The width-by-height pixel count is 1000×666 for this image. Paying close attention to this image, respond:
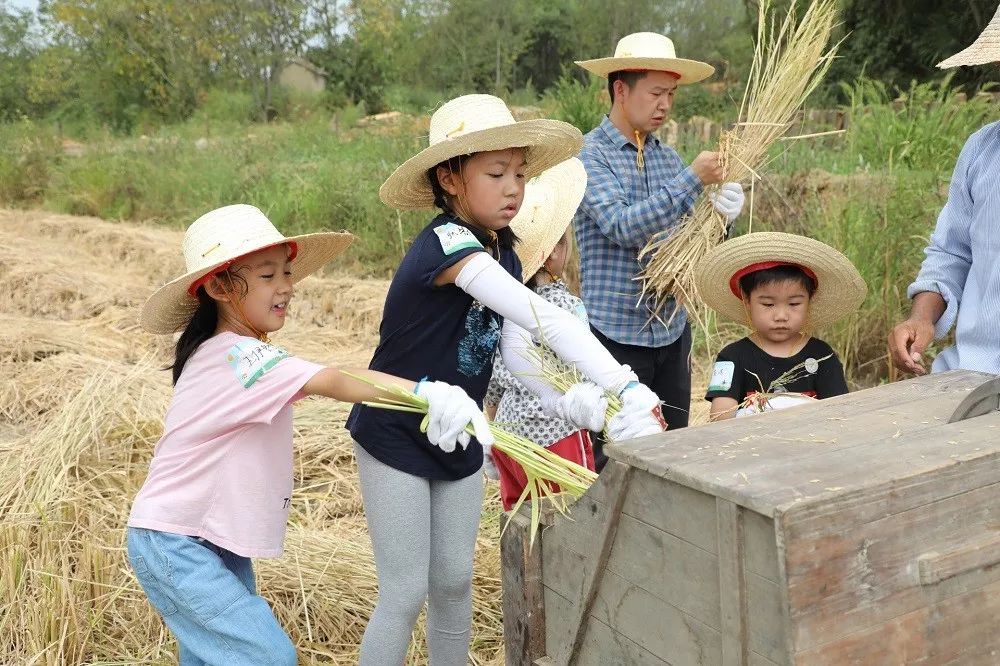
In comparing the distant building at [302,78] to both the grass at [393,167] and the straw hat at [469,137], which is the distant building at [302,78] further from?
the straw hat at [469,137]

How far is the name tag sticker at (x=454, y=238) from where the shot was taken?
196 centimetres

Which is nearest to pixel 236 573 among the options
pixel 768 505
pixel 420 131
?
pixel 768 505

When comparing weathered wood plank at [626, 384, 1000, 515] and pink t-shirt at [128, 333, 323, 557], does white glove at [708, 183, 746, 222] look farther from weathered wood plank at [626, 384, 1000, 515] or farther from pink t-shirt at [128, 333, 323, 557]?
pink t-shirt at [128, 333, 323, 557]

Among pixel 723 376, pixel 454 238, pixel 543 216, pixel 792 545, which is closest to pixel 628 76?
pixel 543 216

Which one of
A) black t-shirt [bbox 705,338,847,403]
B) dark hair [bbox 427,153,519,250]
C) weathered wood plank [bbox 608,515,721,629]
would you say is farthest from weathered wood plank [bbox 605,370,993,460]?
dark hair [bbox 427,153,519,250]

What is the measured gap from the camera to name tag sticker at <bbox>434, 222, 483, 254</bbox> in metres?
1.96

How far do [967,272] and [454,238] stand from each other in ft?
4.80

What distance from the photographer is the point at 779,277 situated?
9.02 ft

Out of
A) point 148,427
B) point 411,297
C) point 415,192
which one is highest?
point 415,192

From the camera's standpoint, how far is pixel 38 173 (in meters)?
14.1

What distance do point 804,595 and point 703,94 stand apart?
16.5 meters

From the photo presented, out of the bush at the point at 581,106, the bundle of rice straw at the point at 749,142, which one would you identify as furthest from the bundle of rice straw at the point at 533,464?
the bush at the point at 581,106

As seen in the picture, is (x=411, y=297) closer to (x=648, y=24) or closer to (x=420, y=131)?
(x=420, y=131)

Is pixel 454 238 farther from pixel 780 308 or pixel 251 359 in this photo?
pixel 780 308
